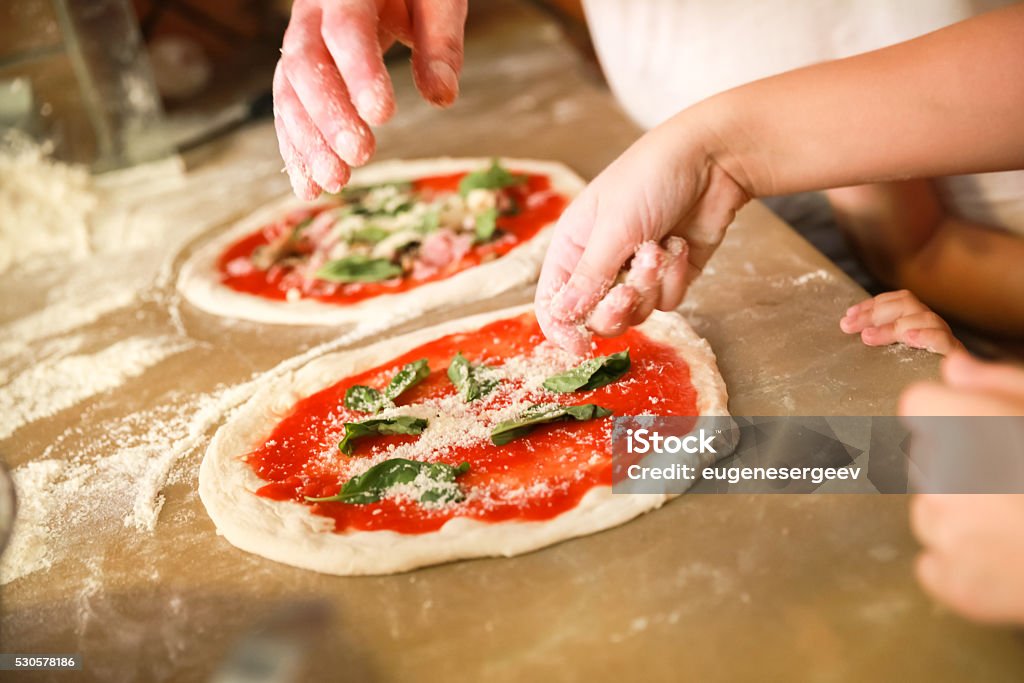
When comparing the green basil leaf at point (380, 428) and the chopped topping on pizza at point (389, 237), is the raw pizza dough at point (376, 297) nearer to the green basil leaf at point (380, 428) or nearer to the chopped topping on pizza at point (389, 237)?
the chopped topping on pizza at point (389, 237)

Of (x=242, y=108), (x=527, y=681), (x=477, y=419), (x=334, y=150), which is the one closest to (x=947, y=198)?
(x=477, y=419)

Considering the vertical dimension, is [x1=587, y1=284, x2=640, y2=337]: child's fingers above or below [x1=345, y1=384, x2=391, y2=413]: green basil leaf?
above

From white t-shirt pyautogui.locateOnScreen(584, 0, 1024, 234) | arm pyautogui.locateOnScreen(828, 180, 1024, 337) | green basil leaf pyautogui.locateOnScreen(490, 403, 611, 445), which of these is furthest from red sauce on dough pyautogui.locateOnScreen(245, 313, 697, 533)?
white t-shirt pyautogui.locateOnScreen(584, 0, 1024, 234)

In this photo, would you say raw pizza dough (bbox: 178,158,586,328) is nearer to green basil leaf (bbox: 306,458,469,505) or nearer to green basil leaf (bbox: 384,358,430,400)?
green basil leaf (bbox: 384,358,430,400)

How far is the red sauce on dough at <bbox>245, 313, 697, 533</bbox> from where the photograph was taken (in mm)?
1400

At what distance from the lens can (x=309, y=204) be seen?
278 centimetres

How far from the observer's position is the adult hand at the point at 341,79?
1.49 meters

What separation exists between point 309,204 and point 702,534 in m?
1.87

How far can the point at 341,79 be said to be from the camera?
154cm

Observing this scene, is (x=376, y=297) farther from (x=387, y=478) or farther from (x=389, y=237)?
(x=387, y=478)

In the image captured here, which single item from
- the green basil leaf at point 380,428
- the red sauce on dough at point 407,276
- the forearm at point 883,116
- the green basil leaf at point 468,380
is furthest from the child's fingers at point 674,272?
the red sauce on dough at point 407,276

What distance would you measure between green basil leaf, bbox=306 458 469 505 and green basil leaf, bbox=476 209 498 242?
38.6 inches

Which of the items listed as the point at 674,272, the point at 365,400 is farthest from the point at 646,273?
the point at 365,400

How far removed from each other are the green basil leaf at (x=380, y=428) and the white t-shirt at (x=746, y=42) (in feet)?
4.60
